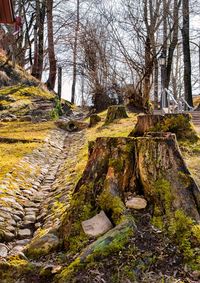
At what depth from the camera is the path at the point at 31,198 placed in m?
4.26

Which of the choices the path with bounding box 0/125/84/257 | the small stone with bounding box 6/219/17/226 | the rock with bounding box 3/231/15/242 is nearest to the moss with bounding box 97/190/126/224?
the path with bounding box 0/125/84/257

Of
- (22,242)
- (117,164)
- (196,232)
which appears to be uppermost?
(117,164)

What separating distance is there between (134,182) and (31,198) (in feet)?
7.47

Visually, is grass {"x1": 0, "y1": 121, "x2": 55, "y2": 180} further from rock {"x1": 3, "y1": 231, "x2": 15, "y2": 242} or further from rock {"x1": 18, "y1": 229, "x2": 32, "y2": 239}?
rock {"x1": 3, "y1": 231, "x2": 15, "y2": 242}

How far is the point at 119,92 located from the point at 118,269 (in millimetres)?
15747

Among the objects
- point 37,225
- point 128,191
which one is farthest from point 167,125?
point 128,191

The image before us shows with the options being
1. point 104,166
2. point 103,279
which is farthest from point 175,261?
point 104,166

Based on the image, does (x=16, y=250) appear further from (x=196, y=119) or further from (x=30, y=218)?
(x=196, y=119)

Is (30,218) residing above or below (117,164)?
below

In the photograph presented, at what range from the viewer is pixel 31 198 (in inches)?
221

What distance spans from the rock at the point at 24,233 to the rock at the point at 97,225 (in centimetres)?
103

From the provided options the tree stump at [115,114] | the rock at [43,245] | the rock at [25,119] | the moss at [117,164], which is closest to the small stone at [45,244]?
the rock at [43,245]

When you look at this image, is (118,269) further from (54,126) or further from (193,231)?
(54,126)

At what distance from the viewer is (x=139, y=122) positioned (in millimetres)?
7297
